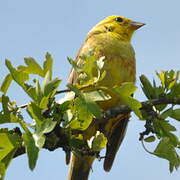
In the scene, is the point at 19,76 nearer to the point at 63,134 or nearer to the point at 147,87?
the point at 63,134

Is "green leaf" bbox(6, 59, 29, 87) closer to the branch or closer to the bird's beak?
the branch

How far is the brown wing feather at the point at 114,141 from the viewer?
5.09 metres

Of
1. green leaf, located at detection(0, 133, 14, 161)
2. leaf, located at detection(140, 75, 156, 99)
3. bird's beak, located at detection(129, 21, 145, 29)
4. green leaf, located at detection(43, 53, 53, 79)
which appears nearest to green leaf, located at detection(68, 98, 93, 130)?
green leaf, located at detection(43, 53, 53, 79)

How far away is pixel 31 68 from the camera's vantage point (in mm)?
2904

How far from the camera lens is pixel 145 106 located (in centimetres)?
319

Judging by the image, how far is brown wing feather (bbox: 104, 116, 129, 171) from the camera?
200 inches

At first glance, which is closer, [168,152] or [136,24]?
[168,152]

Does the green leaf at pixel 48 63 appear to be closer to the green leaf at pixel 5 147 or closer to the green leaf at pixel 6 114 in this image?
the green leaf at pixel 6 114

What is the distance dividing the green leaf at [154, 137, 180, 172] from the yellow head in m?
2.88

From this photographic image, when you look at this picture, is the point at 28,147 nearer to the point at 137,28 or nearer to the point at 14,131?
the point at 14,131

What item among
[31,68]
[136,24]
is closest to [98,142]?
[31,68]

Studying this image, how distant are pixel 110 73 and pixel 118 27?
151cm

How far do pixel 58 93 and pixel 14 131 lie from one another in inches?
13.4

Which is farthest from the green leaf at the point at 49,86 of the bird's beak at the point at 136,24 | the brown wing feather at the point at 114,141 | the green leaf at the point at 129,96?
the bird's beak at the point at 136,24
